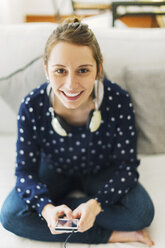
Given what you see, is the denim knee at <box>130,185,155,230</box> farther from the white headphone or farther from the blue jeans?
the white headphone

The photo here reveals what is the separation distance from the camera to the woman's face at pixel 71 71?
2.65ft

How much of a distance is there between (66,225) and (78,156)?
294 millimetres

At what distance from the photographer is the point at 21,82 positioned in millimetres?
1145

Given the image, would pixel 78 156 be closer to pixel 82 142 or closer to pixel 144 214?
pixel 82 142

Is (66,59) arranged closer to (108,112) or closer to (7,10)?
(108,112)

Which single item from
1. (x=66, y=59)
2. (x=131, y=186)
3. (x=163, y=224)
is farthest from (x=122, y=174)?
(x=66, y=59)

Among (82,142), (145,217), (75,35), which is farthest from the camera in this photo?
(82,142)

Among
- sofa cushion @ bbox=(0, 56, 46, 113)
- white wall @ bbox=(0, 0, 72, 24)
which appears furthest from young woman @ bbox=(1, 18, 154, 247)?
white wall @ bbox=(0, 0, 72, 24)

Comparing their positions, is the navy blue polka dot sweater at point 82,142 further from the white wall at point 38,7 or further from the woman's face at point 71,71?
the white wall at point 38,7

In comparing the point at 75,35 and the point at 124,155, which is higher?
the point at 75,35

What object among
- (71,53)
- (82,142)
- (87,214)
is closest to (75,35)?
(71,53)

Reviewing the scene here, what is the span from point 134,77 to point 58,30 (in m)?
0.40

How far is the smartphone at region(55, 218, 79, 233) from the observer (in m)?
0.83

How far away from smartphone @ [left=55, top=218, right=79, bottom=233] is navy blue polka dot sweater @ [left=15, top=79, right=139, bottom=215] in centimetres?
11
